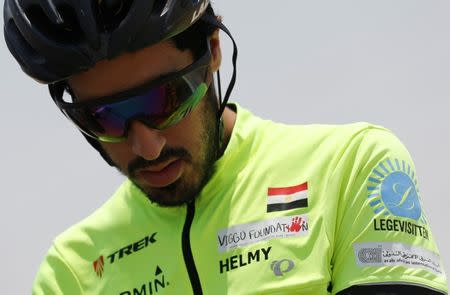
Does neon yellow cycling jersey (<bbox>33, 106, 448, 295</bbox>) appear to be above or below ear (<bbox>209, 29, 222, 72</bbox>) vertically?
below

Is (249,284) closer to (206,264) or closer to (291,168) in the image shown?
(206,264)

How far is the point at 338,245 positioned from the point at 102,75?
1.38 meters

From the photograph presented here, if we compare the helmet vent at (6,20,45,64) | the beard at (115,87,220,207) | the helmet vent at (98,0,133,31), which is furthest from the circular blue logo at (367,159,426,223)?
the helmet vent at (6,20,45,64)

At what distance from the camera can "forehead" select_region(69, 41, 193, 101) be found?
5.19m

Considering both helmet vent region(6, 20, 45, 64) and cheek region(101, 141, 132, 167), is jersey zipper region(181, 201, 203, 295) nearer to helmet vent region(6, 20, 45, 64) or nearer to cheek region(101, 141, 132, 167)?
cheek region(101, 141, 132, 167)

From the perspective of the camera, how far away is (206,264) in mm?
5266

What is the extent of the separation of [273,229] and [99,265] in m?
1.03

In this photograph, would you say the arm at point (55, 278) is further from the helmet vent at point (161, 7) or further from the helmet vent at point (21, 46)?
the helmet vent at point (161, 7)

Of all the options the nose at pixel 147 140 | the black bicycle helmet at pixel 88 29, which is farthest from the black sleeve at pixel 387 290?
the black bicycle helmet at pixel 88 29

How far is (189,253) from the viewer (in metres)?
5.35

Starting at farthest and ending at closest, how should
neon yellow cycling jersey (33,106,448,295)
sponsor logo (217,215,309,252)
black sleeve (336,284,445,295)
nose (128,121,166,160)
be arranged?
nose (128,121,166,160) < sponsor logo (217,215,309,252) < neon yellow cycling jersey (33,106,448,295) < black sleeve (336,284,445,295)

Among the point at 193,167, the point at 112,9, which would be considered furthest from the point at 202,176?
the point at 112,9

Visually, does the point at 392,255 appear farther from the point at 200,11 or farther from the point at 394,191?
the point at 200,11

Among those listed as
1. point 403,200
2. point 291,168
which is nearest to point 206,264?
point 291,168
